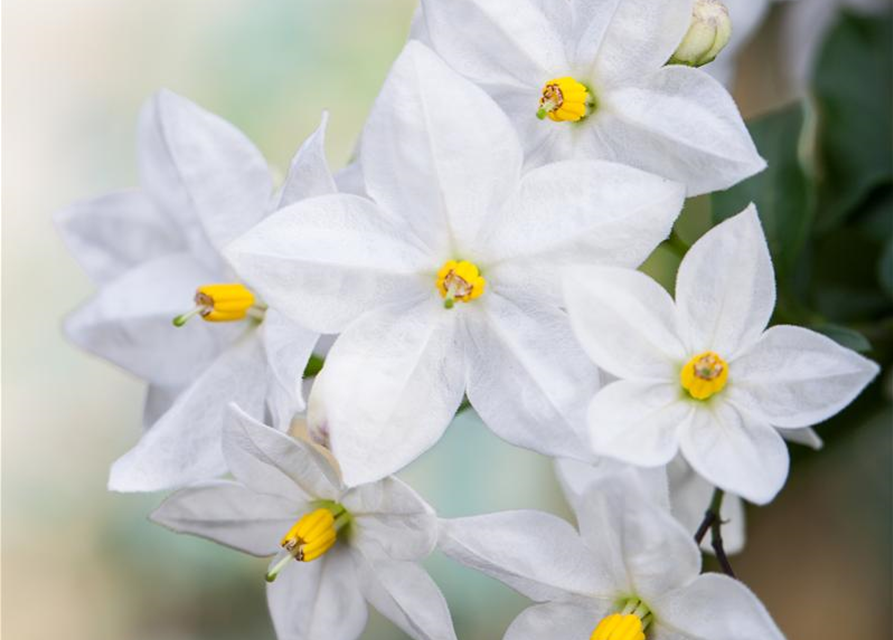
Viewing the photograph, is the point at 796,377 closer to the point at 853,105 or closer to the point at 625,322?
the point at 625,322

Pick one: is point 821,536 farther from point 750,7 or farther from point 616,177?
point 616,177

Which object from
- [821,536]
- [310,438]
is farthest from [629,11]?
[821,536]

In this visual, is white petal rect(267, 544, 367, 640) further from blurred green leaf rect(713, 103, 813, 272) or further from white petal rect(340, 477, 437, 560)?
blurred green leaf rect(713, 103, 813, 272)

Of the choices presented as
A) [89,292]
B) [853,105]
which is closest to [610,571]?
[853,105]

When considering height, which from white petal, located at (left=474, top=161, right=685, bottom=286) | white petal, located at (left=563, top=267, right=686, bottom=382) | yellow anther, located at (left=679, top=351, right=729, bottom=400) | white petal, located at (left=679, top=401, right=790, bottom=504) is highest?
white petal, located at (left=474, top=161, right=685, bottom=286)

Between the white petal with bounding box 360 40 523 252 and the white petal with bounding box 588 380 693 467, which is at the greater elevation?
the white petal with bounding box 360 40 523 252

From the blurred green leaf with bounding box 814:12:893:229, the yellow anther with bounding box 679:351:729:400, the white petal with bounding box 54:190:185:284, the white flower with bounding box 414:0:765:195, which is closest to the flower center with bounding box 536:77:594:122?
the white flower with bounding box 414:0:765:195

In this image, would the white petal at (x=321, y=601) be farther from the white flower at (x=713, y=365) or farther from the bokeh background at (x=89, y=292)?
the bokeh background at (x=89, y=292)
